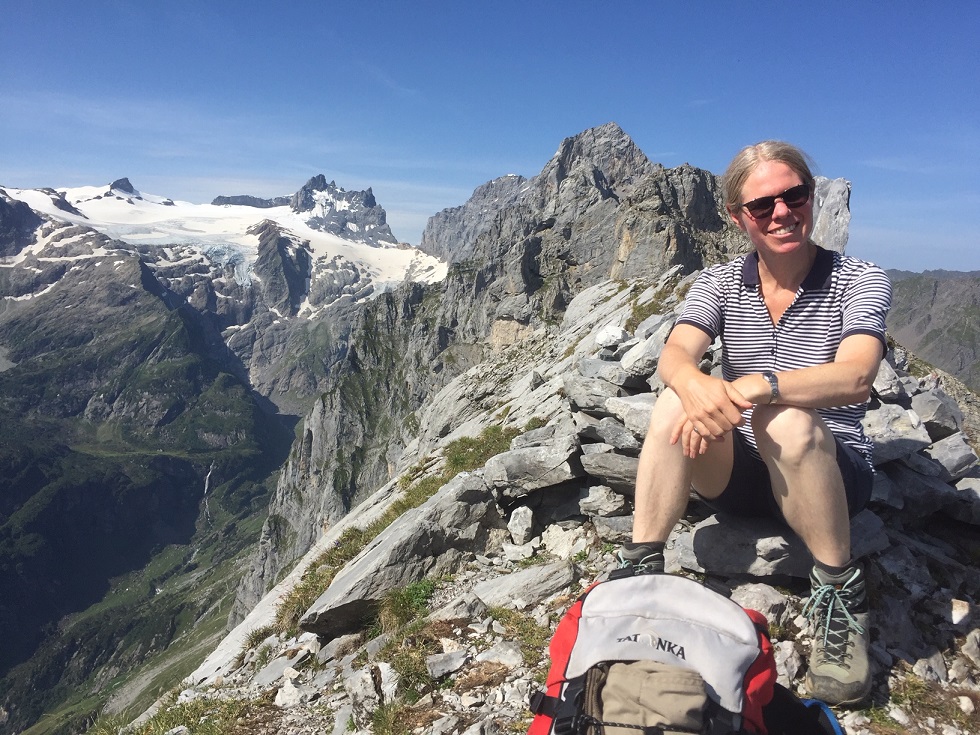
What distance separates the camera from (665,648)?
13.8 ft

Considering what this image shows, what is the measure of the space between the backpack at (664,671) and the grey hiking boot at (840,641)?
76cm

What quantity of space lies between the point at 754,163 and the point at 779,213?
1.96 feet

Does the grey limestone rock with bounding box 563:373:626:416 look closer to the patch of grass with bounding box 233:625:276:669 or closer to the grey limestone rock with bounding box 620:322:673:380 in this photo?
the grey limestone rock with bounding box 620:322:673:380

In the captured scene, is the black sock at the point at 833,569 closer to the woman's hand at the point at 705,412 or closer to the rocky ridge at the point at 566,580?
the rocky ridge at the point at 566,580

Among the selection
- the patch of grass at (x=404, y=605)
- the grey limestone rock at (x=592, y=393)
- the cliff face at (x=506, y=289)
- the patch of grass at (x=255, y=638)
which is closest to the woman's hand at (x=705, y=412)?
the grey limestone rock at (x=592, y=393)

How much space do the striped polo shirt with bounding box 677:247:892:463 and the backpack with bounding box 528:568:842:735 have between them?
207 centimetres

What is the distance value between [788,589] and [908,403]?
5317 mm

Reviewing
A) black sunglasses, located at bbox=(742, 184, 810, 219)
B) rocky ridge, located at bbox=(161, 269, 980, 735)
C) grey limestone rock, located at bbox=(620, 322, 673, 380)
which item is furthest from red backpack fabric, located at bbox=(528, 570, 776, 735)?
grey limestone rock, located at bbox=(620, 322, 673, 380)

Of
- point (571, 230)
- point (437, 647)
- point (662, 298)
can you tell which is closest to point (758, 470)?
point (437, 647)

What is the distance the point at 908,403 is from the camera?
9.50 meters

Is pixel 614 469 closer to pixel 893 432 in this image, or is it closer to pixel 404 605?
pixel 404 605

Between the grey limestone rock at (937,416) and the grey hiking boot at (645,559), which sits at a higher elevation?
the grey limestone rock at (937,416)

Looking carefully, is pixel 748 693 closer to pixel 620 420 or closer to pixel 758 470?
pixel 758 470

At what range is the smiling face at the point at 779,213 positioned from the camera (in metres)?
5.31
